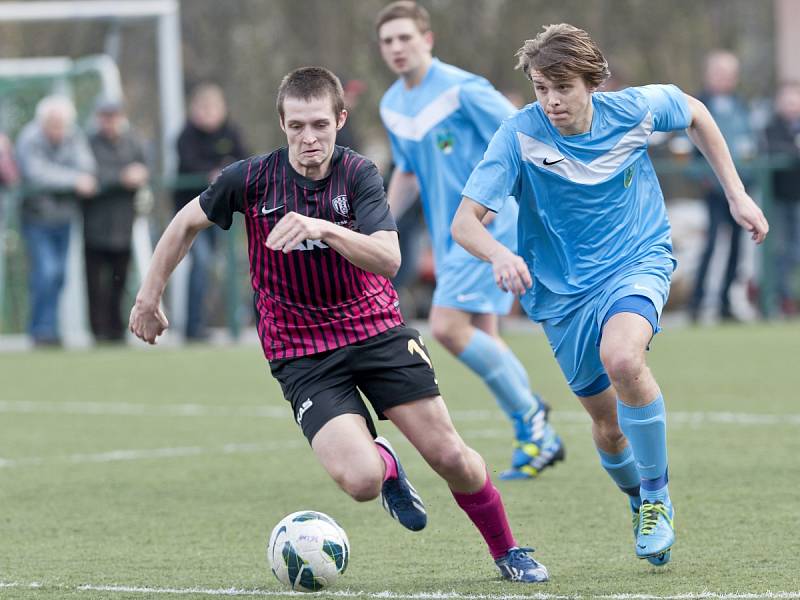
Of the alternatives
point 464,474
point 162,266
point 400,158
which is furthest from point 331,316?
point 400,158

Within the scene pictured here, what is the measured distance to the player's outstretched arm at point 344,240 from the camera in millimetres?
4922

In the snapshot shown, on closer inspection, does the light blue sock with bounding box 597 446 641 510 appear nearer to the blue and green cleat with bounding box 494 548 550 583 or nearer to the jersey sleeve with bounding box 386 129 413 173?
the blue and green cleat with bounding box 494 548 550 583

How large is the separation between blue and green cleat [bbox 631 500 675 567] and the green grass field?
0.08 m

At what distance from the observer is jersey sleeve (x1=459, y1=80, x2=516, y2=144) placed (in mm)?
8039

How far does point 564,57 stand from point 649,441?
4.43ft

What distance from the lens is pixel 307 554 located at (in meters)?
5.34

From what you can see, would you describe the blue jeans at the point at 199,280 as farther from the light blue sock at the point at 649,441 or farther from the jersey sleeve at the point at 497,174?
the light blue sock at the point at 649,441

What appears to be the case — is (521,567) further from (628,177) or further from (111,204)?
(111,204)

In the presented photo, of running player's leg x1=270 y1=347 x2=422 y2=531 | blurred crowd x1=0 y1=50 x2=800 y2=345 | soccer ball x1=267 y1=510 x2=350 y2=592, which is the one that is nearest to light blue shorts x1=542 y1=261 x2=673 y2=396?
running player's leg x1=270 y1=347 x2=422 y2=531

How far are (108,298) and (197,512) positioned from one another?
8.73 metres

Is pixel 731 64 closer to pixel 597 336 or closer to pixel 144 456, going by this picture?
pixel 144 456

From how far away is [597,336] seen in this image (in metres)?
5.73

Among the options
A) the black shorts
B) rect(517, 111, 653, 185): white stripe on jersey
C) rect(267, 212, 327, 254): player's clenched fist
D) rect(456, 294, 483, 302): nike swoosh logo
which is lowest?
rect(456, 294, 483, 302): nike swoosh logo

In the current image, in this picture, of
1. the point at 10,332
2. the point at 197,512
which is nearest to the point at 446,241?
the point at 197,512
